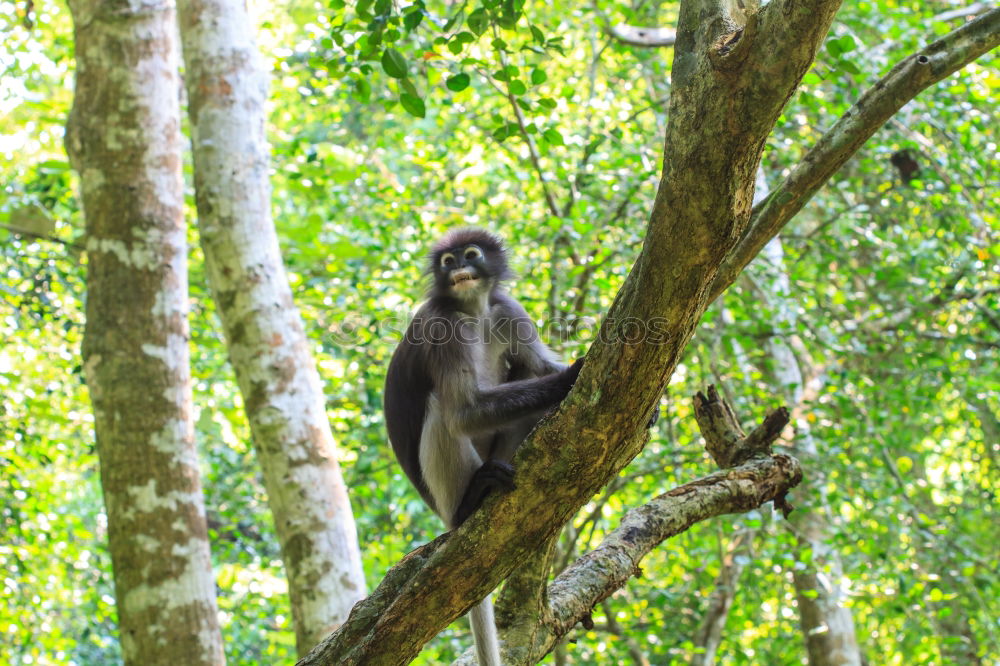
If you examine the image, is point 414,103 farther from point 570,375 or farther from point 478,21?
point 570,375

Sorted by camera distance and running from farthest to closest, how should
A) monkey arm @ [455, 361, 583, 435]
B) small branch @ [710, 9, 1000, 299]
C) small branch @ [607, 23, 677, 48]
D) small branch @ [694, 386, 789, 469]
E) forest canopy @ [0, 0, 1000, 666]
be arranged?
small branch @ [607, 23, 677, 48] → small branch @ [694, 386, 789, 469] → monkey arm @ [455, 361, 583, 435] → forest canopy @ [0, 0, 1000, 666] → small branch @ [710, 9, 1000, 299]

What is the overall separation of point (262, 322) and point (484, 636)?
2.18 m

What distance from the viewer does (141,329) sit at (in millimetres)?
4211

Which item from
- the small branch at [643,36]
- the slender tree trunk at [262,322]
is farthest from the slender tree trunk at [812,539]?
the slender tree trunk at [262,322]

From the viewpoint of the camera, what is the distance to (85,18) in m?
4.73

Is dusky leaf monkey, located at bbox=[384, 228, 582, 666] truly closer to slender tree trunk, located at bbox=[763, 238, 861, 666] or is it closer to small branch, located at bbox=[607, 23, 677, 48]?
slender tree trunk, located at bbox=[763, 238, 861, 666]

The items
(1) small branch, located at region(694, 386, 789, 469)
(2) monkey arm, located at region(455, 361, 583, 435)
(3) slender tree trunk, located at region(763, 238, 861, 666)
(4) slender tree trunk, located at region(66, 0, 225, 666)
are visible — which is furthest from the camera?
(3) slender tree trunk, located at region(763, 238, 861, 666)

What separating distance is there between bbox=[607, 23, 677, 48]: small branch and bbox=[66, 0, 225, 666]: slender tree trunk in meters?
3.43

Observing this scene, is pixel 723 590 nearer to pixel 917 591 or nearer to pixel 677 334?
pixel 917 591

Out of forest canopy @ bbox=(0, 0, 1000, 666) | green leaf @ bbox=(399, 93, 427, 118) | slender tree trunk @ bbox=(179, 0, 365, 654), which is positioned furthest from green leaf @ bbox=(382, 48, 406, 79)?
slender tree trunk @ bbox=(179, 0, 365, 654)

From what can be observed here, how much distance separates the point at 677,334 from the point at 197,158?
3.42 metres

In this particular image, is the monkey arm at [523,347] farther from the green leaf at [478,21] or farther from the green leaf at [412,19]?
the green leaf at [412,19]

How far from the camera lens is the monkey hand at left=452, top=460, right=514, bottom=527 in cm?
259

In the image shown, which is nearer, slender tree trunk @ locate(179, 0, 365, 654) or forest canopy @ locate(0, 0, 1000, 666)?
forest canopy @ locate(0, 0, 1000, 666)
